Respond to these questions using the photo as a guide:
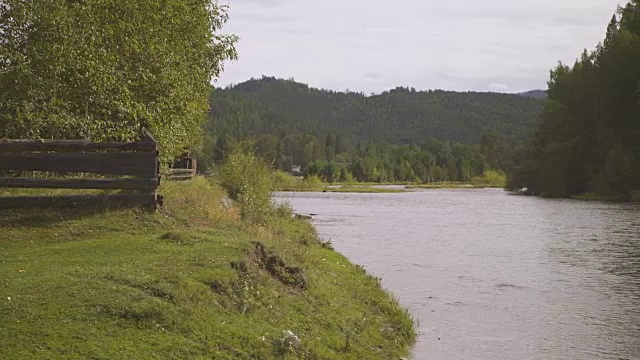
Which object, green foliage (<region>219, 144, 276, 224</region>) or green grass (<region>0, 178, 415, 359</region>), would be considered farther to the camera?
green foliage (<region>219, 144, 276, 224</region>)

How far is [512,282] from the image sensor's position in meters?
25.7

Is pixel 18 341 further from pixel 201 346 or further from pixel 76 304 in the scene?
pixel 201 346

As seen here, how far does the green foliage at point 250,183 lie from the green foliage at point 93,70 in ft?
18.4

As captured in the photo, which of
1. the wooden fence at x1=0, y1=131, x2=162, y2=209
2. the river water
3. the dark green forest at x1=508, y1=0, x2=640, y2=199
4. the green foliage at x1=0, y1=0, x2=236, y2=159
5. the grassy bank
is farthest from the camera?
the dark green forest at x1=508, y1=0, x2=640, y2=199

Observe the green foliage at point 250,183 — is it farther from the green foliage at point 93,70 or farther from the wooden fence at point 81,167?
the wooden fence at point 81,167

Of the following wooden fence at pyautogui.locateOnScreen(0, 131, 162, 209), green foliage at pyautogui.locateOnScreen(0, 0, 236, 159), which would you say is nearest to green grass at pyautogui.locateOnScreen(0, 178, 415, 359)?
wooden fence at pyautogui.locateOnScreen(0, 131, 162, 209)

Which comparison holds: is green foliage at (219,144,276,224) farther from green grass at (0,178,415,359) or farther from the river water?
green grass at (0,178,415,359)

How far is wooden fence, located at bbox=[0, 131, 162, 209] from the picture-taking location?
16203 mm

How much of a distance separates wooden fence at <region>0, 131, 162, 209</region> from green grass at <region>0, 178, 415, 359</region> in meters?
0.39

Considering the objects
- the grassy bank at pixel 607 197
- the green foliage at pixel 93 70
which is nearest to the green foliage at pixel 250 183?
the green foliage at pixel 93 70

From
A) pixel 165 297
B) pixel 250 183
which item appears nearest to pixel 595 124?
pixel 250 183

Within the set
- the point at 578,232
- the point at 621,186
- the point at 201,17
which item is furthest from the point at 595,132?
the point at 201,17

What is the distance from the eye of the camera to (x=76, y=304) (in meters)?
9.88

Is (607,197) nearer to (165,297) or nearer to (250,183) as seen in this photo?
(250,183)
